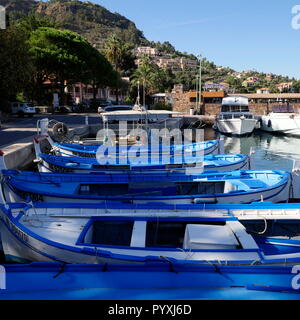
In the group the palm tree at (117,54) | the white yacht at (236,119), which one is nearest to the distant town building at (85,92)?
the palm tree at (117,54)

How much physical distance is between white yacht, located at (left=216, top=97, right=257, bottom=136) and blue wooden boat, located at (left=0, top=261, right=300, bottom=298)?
28.5 m

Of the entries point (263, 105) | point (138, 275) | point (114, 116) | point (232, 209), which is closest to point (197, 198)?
point (232, 209)

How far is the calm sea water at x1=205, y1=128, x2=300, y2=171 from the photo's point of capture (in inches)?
836

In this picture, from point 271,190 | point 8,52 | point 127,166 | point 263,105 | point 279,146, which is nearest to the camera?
point 271,190

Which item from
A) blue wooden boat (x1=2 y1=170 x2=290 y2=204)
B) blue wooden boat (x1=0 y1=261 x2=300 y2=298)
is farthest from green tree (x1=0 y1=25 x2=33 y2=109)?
blue wooden boat (x1=0 y1=261 x2=300 y2=298)

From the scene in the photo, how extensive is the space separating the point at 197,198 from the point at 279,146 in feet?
72.1

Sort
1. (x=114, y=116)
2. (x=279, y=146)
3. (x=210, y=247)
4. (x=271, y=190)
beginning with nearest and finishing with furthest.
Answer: (x=210, y=247)
(x=271, y=190)
(x=114, y=116)
(x=279, y=146)

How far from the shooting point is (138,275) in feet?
15.6

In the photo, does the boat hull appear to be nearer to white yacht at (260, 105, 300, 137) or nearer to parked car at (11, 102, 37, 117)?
white yacht at (260, 105, 300, 137)

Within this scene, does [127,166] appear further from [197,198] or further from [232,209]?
[232,209]

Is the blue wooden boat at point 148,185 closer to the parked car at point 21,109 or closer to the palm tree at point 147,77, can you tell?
the parked car at point 21,109

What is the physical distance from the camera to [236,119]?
32094 millimetres

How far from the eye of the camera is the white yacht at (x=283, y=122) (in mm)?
32531

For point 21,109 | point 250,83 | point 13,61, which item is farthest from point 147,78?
point 250,83
